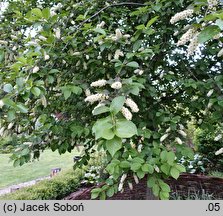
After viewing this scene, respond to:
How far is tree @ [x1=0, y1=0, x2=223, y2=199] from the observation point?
128 centimetres

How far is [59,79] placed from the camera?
6.10 feet

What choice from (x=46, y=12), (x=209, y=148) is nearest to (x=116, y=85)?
(x=46, y=12)

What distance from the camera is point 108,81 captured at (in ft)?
3.62

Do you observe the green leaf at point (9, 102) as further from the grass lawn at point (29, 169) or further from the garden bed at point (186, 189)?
the grass lawn at point (29, 169)

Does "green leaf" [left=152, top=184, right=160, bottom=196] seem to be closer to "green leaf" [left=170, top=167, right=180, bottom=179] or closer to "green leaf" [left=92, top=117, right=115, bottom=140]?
"green leaf" [left=170, top=167, right=180, bottom=179]

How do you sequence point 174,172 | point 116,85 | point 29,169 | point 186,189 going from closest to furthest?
point 116,85, point 174,172, point 186,189, point 29,169

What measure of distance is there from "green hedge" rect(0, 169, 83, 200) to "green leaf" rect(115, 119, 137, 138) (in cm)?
261

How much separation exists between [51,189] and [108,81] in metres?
2.94

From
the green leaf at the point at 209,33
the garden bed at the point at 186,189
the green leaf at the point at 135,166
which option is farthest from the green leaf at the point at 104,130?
the garden bed at the point at 186,189

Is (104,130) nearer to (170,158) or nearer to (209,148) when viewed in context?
(170,158)

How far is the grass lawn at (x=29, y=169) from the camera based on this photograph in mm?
6117

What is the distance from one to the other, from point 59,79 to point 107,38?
52cm

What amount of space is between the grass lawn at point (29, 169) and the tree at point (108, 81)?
4.25 m
